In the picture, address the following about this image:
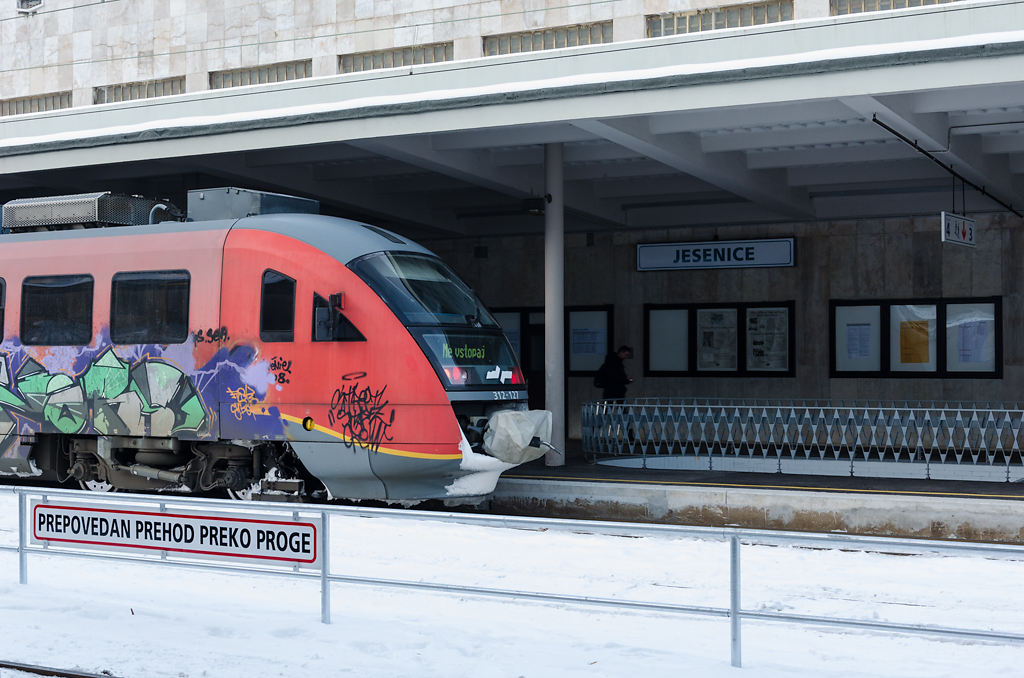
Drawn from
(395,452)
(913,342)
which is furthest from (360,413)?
(913,342)

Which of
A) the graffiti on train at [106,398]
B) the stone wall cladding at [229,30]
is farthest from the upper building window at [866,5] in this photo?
the graffiti on train at [106,398]

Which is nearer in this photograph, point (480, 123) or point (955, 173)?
point (480, 123)

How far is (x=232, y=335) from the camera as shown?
13227mm

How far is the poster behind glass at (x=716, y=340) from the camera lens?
2133cm

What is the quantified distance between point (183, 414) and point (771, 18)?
48.9 feet

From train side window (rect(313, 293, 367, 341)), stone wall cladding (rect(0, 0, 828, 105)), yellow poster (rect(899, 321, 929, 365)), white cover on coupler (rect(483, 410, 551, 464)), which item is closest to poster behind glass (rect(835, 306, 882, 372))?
yellow poster (rect(899, 321, 929, 365))

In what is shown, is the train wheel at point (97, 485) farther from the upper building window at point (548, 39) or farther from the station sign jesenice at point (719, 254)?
the upper building window at point (548, 39)

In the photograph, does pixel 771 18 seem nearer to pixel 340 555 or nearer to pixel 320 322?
pixel 320 322

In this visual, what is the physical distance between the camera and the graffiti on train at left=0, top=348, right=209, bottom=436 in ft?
44.2

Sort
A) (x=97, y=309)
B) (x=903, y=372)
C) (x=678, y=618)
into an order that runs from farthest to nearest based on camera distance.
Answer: (x=903, y=372) < (x=97, y=309) < (x=678, y=618)

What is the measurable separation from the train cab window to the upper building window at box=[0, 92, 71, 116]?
19.2m

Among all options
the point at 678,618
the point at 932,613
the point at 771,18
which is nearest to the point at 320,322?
the point at 678,618

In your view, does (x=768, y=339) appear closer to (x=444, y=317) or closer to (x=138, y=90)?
(x=444, y=317)

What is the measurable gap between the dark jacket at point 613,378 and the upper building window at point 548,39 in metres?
8.01
